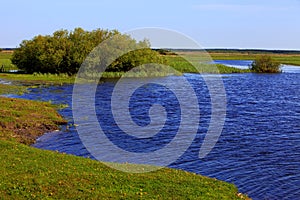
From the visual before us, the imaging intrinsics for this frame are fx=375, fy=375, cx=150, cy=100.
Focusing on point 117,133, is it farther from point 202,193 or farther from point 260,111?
point 260,111

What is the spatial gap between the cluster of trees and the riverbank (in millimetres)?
62414

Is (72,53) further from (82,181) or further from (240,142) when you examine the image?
(82,181)

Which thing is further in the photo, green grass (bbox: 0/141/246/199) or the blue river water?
the blue river water

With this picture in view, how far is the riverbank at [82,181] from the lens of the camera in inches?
513

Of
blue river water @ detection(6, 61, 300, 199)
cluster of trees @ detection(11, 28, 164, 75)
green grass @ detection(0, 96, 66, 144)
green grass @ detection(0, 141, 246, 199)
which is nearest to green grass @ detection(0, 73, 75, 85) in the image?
cluster of trees @ detection(11, 28, 164, 75)

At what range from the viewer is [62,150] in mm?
22797

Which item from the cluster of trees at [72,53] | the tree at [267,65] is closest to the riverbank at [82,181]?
the cluster of trees at [72,53]

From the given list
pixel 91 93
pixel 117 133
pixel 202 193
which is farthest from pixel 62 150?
pixel 91 93

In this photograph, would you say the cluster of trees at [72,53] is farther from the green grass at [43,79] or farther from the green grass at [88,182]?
the green grass at [88,182]

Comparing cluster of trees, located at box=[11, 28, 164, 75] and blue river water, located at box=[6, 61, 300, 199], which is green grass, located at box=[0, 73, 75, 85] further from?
blue river water, located at box=[6, 61, 300, 199]

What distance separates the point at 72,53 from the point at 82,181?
69808 millimetres

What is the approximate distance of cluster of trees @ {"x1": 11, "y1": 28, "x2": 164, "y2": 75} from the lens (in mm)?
80938

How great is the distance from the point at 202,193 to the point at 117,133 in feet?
49.4

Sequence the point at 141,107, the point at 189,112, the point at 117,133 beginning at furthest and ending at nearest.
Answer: the point at 141,107, the point at 189,112, the point at 117,133
